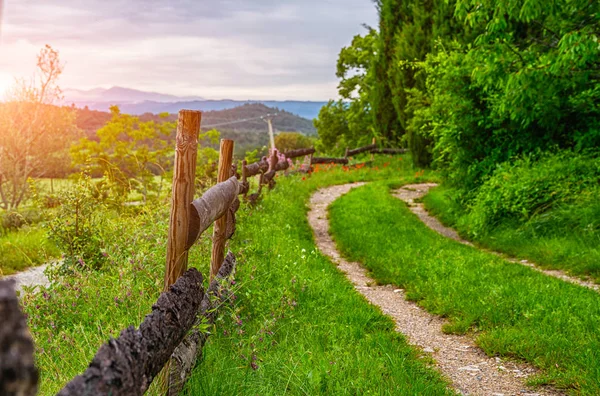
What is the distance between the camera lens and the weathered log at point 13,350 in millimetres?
998

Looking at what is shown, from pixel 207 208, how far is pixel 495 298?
14.0ft

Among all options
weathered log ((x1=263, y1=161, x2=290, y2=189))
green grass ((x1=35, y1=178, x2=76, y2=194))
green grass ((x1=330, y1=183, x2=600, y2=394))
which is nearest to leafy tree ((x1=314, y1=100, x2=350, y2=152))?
weathered log ((x1=263, y1=161, x2=290, y2=189))

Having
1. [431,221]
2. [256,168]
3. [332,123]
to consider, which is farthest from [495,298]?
[332,123]

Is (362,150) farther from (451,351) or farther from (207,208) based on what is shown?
(207,208)

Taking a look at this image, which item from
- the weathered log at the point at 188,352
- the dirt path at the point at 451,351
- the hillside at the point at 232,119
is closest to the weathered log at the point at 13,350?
the weathered log at the point at 188,352

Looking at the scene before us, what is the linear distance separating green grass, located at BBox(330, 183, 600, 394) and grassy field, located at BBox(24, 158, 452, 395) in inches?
38.4

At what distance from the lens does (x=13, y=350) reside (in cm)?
102

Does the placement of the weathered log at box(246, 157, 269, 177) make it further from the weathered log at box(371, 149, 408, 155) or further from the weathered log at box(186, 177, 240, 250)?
the weathered log at box(371, 149, 408, 155)

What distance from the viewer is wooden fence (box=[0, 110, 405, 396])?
1.02 metres

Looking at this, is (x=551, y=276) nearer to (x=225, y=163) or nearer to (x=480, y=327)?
(x=480, y=327)

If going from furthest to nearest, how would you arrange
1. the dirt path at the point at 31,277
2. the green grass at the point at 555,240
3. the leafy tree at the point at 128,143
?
the leafy tree at the point at 128,143
the green grass at the point at 555,240
the dirt path at the point at 31,277

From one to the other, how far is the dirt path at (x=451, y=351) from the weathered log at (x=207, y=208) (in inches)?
101

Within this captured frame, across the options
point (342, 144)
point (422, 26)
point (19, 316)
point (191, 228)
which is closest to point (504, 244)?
point (191, 228)

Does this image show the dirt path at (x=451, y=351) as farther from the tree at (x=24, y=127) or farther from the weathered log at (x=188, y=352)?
the tree at (x=24, y=127)
